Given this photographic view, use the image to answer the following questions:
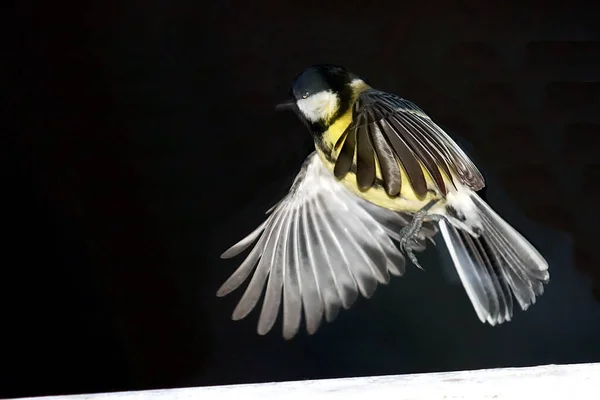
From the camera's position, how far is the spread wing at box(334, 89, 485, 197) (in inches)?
27.9

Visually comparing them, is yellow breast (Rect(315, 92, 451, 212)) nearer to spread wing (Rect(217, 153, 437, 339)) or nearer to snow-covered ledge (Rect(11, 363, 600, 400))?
spread wing (Rect(217, 153, 437, 339))

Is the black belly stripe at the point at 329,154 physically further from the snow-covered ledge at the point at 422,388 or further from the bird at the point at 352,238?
the snow-covered ledge at the point at 422,388

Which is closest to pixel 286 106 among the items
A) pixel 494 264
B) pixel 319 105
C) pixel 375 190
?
pixel 319 105

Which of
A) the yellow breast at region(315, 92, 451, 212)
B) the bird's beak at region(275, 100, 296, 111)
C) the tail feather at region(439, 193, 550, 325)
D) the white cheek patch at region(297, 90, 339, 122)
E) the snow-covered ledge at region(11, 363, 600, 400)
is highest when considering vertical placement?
the bird's beak at region(275, 100, 296, 111)

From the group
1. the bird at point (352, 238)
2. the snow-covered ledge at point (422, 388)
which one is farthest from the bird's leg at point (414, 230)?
the snow-covered ledge at point (422, 388)

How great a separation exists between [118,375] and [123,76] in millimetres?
359

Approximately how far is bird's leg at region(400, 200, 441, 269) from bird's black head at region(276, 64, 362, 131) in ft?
0.51

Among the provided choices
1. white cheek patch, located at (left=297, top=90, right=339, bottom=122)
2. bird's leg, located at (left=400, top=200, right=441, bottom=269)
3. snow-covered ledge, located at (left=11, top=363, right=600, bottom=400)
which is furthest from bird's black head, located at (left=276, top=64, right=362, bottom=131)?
snow-covered ledge, located at (left=11, top=363, right=600, bottom=400)

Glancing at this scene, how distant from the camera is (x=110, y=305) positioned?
819 millimetres

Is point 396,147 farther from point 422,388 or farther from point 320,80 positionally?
point 422,388

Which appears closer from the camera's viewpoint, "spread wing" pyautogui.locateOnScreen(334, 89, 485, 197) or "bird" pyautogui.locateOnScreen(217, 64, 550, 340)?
"spread wing" pyautogui.locateOnScreen(334, 89, 485, 197)

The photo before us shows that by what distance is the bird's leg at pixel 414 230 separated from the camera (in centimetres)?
82

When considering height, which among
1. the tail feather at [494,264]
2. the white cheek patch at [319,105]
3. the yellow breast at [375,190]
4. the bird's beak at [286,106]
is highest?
the bird's beak at [286,106]

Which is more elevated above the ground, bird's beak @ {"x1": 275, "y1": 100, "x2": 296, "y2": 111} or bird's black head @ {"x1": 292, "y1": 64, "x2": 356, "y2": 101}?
bird's black head @ {"x1": 292, "y1": 64, "x2": 356, "y2": 101}
